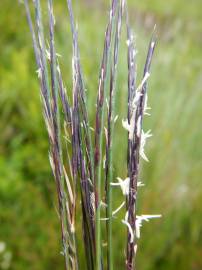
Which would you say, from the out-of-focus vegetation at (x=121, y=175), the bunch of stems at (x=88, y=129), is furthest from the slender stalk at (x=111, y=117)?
the out-of-focus vegetation at (x=121, y=175)

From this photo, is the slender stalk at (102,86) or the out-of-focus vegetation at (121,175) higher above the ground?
the slender stalk at (102,86)

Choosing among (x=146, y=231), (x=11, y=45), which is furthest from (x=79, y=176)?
(x=11, y=45)

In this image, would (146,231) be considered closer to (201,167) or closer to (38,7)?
(201,167)

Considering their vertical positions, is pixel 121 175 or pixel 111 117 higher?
pixel 111 117

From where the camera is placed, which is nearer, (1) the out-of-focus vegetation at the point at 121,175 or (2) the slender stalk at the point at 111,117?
(2) the slender stalk at the point at 111,117

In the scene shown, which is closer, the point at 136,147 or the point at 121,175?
the point at 136,147

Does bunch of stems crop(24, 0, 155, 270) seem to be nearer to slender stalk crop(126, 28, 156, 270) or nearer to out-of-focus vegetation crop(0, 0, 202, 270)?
slender stalk crop(126, 28, 156, 270)

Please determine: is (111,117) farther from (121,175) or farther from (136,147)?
(121,175)

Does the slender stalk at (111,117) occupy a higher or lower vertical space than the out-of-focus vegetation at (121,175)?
higher

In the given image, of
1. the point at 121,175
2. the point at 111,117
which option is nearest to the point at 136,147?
the point at 111,117

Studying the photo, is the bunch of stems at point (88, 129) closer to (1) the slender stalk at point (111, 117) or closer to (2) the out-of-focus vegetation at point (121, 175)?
(1) the slender stalk at point (111, 117)
